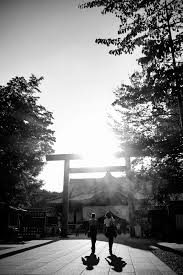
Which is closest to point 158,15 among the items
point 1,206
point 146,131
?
point 146,131

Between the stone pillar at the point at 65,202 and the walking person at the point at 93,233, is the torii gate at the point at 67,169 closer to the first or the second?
the stone pillar at the point at 65,202

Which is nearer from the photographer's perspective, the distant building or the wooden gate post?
the wooden gate post

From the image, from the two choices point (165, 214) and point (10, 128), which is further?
A: point (165, 214)

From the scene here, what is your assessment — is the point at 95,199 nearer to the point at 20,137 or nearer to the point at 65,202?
the point at 65,202

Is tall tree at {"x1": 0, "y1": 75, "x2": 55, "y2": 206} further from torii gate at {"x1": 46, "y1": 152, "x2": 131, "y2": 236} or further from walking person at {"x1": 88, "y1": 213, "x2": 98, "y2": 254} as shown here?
walking person at {"x1": 88, "y1": 213, "x2": 98, "y2": 254}

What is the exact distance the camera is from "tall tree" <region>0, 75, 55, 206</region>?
571 inches

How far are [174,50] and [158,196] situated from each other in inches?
275

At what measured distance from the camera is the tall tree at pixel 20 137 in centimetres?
1451

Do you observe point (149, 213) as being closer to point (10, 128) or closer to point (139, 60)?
point (10, 128)

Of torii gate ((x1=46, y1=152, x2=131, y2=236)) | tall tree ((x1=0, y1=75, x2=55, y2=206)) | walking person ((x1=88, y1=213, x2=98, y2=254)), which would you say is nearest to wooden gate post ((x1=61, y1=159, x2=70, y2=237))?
torii gate ((x1=46, y1=152, x2=131, y2=236))

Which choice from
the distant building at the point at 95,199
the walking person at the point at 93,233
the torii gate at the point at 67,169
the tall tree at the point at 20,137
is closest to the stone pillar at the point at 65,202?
the torii gate at the point at 67,169

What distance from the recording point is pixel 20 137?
48.9ft

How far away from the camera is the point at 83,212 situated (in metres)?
33.6

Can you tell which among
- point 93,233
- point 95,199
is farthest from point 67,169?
point 95,199
